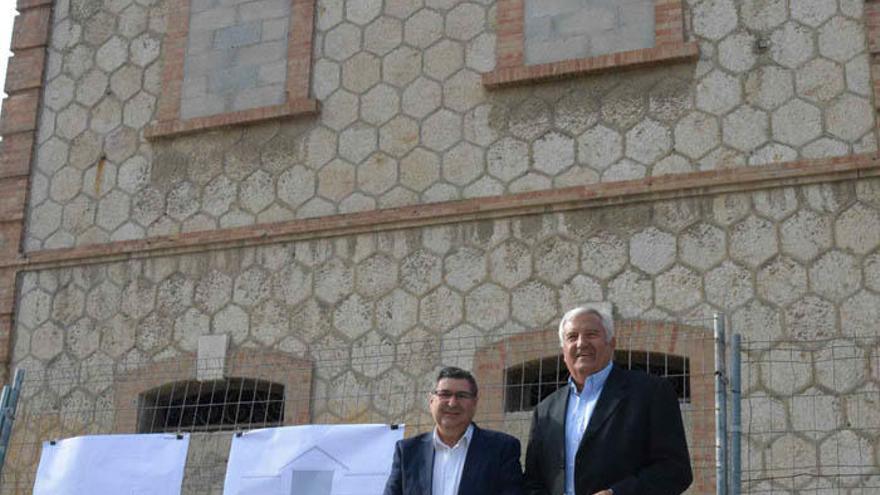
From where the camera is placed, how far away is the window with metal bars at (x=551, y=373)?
9438 mm

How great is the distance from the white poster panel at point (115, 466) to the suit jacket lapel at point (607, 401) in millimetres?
3444

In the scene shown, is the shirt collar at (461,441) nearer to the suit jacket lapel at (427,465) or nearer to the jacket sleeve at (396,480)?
the suit jacket lapel at (427,465)

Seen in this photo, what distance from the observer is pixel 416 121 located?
35.6ft

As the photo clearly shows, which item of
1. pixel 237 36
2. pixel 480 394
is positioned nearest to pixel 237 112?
pixel 237 36

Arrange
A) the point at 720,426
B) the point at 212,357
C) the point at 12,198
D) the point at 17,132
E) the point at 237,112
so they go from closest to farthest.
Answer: the point at 720,426, the point at 212,357, the point at 237,112, the point at 12,198, the point at 17,132

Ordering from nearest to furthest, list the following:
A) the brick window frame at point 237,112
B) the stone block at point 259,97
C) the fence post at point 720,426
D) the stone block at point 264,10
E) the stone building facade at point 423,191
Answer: the fence post at point 720,426
the stone building facade at point 423,191
the brick window frame at point 237,112
the stone block at point 259,97
the stone block at point 264,10

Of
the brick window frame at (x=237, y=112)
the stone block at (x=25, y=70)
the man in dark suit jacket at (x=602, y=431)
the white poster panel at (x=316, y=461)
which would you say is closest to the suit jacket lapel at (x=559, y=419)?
the man in dark suit jacket at (x=602, y=431)

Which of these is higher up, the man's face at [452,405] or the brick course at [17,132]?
the brick course at [17,132]

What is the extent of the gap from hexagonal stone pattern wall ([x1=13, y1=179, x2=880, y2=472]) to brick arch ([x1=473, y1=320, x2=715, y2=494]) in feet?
0.33

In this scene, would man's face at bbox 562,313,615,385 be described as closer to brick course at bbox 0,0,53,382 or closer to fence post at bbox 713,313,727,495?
fence post at bbox 713,313,727,495

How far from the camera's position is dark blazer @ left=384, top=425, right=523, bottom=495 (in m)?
6.35

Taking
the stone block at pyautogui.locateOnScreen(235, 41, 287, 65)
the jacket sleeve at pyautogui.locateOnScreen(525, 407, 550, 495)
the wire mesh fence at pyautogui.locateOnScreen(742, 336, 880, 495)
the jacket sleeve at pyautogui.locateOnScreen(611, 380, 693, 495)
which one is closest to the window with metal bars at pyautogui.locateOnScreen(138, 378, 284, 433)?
the stone block at pyautogui.locateOnScreen(235, 41, 287, 65)

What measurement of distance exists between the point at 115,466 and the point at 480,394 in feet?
8.79

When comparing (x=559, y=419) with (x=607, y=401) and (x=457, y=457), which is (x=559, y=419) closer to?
(x=607, y=401)
